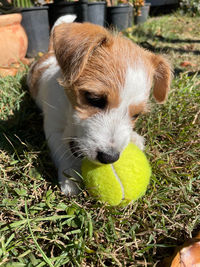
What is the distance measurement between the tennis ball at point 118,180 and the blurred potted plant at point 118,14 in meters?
6.40

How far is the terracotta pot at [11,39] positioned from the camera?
15.6ft

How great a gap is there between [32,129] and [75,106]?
3.77 ft

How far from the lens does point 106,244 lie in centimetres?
182

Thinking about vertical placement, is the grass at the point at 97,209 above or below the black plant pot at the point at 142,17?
below

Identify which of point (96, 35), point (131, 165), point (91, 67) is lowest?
point (131, 165)

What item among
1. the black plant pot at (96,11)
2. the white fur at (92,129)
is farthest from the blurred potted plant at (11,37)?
the white fur at (92,129)

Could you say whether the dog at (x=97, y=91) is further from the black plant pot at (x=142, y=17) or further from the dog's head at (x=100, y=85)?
the black plant pot at (x=142, y=17)

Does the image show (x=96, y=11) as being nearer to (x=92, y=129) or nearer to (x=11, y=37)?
(x=11, y=37)

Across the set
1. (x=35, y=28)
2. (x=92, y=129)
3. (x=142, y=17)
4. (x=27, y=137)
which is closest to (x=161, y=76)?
(x=92, y=129)

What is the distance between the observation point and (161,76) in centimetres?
275

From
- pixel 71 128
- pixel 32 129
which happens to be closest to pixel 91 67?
pixel 71 128

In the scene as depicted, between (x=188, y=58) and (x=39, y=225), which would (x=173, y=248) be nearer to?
(x=39, y=225)

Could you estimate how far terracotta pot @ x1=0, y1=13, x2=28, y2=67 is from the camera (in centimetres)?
477

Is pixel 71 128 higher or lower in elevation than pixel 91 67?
lower
